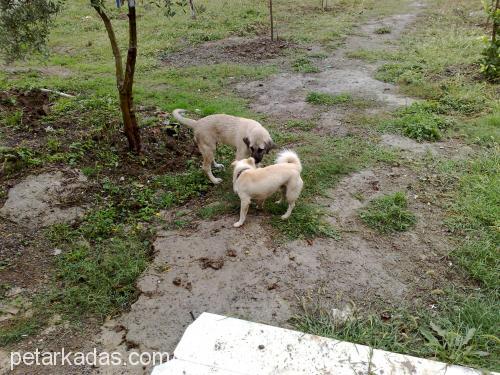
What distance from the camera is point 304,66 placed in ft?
33.2

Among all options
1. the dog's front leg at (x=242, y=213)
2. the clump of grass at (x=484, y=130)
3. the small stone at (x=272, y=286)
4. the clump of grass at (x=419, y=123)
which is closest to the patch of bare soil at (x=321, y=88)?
the clump of grass at (x=419, y=123)

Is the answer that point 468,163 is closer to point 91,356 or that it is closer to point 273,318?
point 273,318

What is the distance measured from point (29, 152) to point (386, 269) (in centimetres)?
538

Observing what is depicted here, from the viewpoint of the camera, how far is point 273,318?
11.6 ft

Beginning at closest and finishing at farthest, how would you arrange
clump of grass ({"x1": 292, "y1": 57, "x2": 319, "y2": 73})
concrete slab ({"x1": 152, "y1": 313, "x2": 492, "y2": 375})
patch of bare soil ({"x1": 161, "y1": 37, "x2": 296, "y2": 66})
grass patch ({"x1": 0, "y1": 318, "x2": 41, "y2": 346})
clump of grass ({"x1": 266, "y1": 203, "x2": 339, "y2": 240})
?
concrete slab ({"x1": 152, "y1": 313, "x2": 492, "y2": 375}) → grass patch ({"x1": 0, "y1": 318, "x2": 41, "y2": 346}) → clump of grass ({"x1": 266, "y1": 203, "x2": 339, "y2": 240}) → clump of grass ({"x1": 292, "y1": 57, "x2": 319, "y2": 73}) → patch of bare soil ({"x1": 161, "y1": 37, "x2": 296, "y2": 66})

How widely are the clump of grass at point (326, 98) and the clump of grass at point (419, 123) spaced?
3.84ft

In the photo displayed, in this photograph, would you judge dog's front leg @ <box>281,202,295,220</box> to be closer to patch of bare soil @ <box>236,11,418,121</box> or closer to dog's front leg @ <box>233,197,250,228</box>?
dog's front leg @ <box>233,197,250,228</box>

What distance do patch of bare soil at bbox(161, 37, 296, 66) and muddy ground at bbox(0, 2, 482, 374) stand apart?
6526mm

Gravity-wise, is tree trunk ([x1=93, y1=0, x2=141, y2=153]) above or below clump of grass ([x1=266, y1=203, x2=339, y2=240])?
above

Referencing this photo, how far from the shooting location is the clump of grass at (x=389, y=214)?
468 cm

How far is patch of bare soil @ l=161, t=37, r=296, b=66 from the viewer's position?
11.0 meters

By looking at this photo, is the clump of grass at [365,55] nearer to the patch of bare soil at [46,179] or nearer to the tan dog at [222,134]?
the patch of bare soil at [46,179]

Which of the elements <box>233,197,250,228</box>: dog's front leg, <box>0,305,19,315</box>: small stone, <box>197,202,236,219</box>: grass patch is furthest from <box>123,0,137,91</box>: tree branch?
<box>0,305,19,315</box>: small stone

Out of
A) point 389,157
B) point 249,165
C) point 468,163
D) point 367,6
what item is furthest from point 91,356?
Result: point 367,6
